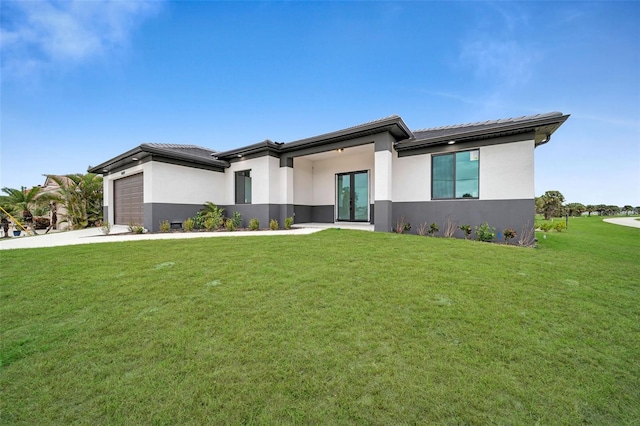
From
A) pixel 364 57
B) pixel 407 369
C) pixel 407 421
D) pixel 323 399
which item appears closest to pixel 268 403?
pixel 323 399

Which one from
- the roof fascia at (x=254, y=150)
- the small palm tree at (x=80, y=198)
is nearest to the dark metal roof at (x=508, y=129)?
the roof fascia at (x=254, y=150)

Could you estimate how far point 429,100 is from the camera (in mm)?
16422

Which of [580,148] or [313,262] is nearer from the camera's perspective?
[313,262]

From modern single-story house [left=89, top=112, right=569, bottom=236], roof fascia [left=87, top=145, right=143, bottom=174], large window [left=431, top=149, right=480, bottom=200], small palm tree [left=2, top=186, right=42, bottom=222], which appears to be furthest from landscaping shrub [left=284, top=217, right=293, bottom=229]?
small palm tree [left=2, top=186, right=42, bottom=222]

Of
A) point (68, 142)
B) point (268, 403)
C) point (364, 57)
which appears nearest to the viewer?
point (268, 403)

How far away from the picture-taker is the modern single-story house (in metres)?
8.35

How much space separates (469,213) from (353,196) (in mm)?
5238

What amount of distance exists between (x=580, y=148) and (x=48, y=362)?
82.3 ft

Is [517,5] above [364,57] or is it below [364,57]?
below

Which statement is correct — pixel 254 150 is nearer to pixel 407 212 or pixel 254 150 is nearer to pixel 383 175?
pixel 383 175

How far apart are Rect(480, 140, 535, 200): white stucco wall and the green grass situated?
13.7ft

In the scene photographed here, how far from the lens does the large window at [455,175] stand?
8961mm

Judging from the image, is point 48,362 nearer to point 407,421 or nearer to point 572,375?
point 407,421

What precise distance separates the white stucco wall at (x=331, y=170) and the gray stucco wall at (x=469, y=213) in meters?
2.36
